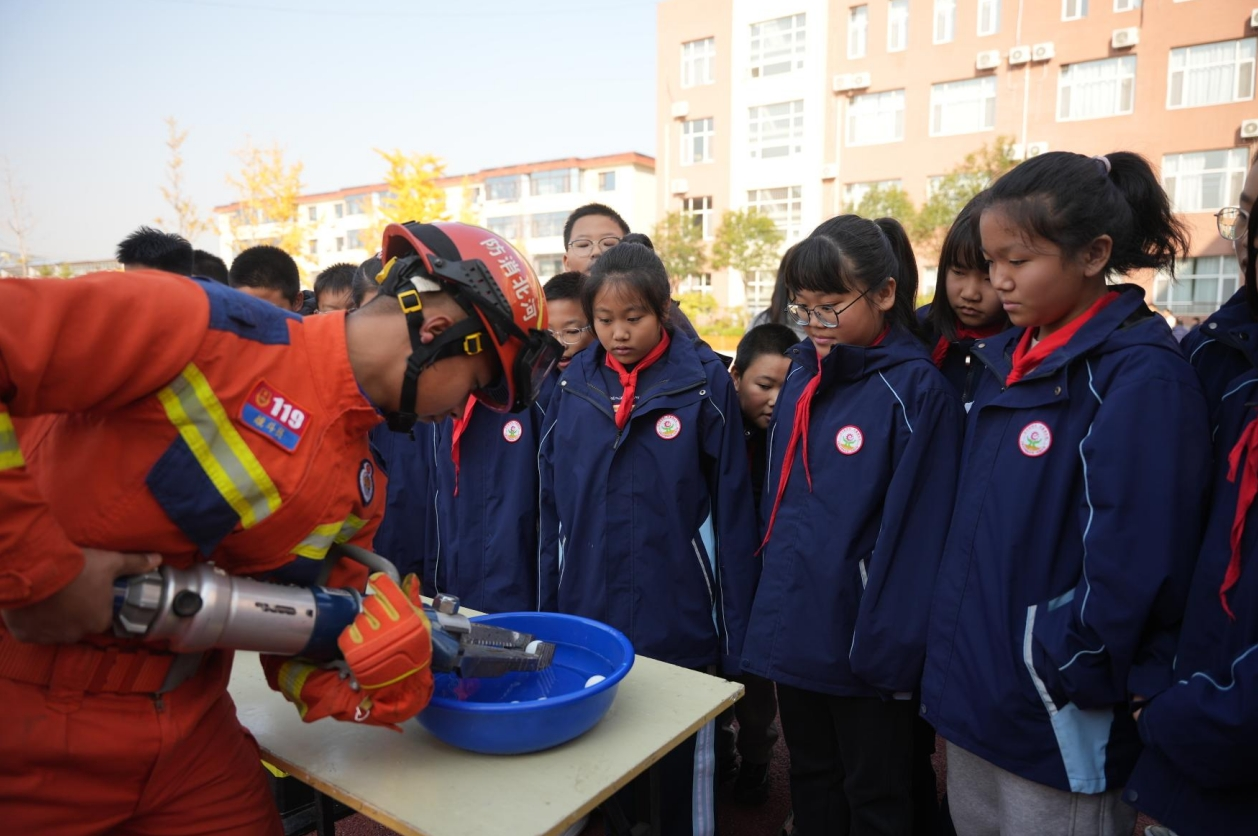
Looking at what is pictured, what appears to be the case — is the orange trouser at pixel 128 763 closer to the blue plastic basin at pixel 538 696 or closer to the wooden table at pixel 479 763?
the wooden table at pixel 479 763

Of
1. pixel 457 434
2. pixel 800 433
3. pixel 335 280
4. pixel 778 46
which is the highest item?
pixel 778 46

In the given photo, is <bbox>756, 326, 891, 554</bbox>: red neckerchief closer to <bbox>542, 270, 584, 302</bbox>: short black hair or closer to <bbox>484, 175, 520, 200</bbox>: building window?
<bbox>542, 270, 584, 302</bbox>: short black hair

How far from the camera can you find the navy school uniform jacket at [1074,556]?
1674mm

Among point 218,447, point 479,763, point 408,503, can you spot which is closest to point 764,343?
point 408,503

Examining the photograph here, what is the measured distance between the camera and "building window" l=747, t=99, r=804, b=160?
27281 mm

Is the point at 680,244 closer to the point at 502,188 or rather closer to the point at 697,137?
the point at 697,137

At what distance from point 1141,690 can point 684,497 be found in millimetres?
1357

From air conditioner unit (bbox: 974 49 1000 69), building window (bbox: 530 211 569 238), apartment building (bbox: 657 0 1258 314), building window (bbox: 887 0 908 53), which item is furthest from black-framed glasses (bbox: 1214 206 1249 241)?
building window (bbox: 530 211 569 238)

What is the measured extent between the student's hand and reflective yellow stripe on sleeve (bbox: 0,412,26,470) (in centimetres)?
18

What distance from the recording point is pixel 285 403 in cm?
152

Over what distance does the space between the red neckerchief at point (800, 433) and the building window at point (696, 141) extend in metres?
28.2

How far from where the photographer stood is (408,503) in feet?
11.5

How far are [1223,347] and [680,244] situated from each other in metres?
26.5

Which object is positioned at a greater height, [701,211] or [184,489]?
[701,211]
